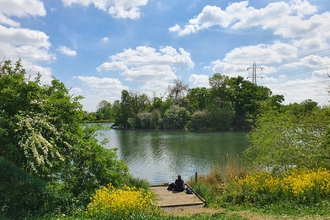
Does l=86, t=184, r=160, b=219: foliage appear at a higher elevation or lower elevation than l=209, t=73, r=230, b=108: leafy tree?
lower

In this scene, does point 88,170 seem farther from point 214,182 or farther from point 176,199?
point 214,182

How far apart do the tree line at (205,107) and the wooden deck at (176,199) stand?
158 ft

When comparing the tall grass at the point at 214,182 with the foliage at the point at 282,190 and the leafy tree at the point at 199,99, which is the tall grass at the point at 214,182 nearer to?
the foliage at the point at 282,190

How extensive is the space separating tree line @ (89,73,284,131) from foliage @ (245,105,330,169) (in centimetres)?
4620

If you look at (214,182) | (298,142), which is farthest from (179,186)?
(298,142)

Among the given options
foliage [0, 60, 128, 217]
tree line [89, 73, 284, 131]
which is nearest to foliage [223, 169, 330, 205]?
foliage [0, 60, 128, 217]

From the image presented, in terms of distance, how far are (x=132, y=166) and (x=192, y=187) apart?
10876 millimetres

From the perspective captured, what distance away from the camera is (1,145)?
7.04m

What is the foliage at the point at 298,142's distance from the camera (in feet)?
38.3

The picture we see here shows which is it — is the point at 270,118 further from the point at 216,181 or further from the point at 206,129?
the point at 206,129

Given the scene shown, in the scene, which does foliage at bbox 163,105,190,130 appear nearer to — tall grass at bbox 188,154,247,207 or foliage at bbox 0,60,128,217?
tall grass at bbox 188,154,247,207

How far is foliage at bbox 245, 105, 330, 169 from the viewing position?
11.7m

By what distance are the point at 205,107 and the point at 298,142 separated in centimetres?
5409

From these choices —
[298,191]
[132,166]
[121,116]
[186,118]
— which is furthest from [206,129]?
[298,191]
